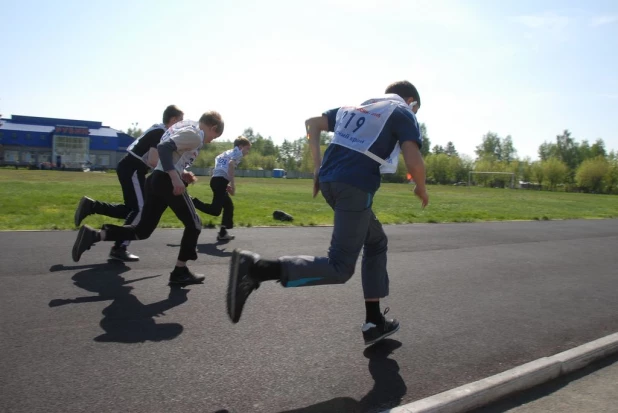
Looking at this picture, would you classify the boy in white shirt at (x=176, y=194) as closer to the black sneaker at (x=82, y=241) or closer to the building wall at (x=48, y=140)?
the black sneaker at (x=82, y=241)

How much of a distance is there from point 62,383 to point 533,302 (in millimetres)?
4456

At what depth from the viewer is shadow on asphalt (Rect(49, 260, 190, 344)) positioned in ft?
11.6


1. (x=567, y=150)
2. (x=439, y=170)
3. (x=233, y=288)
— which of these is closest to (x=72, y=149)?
(x=439, y=170)

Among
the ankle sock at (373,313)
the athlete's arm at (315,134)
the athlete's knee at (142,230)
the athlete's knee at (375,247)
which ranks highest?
the athlete's arm at (315,134)

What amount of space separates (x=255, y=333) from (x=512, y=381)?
69.2 inches

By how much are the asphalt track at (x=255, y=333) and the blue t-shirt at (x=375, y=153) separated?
1.18 meters

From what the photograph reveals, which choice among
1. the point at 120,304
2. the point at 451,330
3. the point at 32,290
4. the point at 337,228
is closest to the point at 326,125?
the point at 337,228

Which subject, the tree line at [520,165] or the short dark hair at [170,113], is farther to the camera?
the tree line at [520,165]

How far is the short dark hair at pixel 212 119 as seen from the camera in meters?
5.16

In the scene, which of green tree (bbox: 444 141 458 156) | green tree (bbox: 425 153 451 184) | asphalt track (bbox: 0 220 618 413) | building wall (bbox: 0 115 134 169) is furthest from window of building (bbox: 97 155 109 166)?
green tree (bbox: 444 141 458 156)

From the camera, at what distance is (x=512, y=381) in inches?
119

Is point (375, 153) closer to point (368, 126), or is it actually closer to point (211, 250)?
point (368, 126)

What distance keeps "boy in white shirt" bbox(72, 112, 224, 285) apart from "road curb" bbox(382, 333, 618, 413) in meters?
3.05

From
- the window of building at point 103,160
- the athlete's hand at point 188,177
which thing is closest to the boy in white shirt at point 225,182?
the athlete's hand at point 188,177
